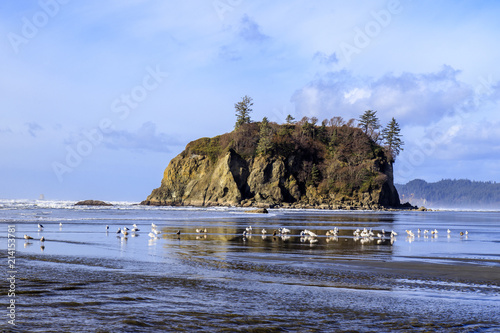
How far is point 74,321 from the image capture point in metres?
9.02

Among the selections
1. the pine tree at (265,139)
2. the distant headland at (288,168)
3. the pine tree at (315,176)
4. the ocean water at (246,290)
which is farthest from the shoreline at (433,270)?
the pine tree at (265,139)

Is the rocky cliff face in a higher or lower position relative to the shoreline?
higher

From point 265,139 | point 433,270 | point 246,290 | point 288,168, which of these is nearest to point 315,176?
point 288,168

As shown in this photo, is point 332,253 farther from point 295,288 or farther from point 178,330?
point 178,330

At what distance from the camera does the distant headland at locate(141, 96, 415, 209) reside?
385ft

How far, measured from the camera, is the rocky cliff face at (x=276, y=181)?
117m

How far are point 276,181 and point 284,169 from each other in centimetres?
459

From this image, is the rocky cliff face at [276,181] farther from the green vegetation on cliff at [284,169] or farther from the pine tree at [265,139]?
the pine tree at [265,139]

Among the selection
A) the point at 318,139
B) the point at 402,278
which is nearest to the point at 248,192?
the point at 318,139

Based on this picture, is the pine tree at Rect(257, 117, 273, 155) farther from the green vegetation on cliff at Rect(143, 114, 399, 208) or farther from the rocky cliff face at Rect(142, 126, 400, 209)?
the rocky cliff face at Rect(142, 126, 400, 209)

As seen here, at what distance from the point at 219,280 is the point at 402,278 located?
5411 millimetres

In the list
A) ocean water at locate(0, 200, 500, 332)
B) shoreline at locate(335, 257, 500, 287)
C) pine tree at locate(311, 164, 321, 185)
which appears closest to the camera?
ocean water at locate(0, 200, 500, 332)

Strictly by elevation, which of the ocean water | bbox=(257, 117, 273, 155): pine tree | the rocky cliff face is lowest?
the ocean water

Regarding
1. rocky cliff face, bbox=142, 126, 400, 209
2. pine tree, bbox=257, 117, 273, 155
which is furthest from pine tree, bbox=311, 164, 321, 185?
pine tree, bbox=257, 117, 273, 155
